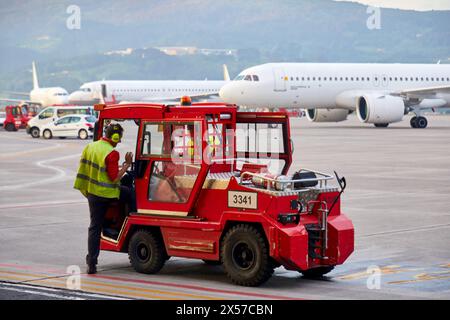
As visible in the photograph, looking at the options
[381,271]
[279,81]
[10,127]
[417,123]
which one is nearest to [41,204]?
[381,271]

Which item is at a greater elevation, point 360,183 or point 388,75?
point 388,75

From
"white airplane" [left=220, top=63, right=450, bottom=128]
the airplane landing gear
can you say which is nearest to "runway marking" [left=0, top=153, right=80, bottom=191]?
"white airplane" [left=220, top=63, right=450, bottom=128]

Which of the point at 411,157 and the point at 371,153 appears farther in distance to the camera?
the point at 371,153

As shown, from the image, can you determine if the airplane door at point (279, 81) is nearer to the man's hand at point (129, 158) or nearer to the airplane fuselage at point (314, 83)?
the airplane fuselage at point (314, 83)

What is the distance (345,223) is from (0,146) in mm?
35493

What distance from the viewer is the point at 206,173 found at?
39.9 feet

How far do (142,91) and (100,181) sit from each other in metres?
98.4

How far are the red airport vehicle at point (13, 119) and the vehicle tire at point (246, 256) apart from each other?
59.8 metres

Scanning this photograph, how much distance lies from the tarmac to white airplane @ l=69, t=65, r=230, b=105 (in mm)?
79754

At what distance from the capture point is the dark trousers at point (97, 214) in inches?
500

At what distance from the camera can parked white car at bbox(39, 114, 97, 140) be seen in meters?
54.2
